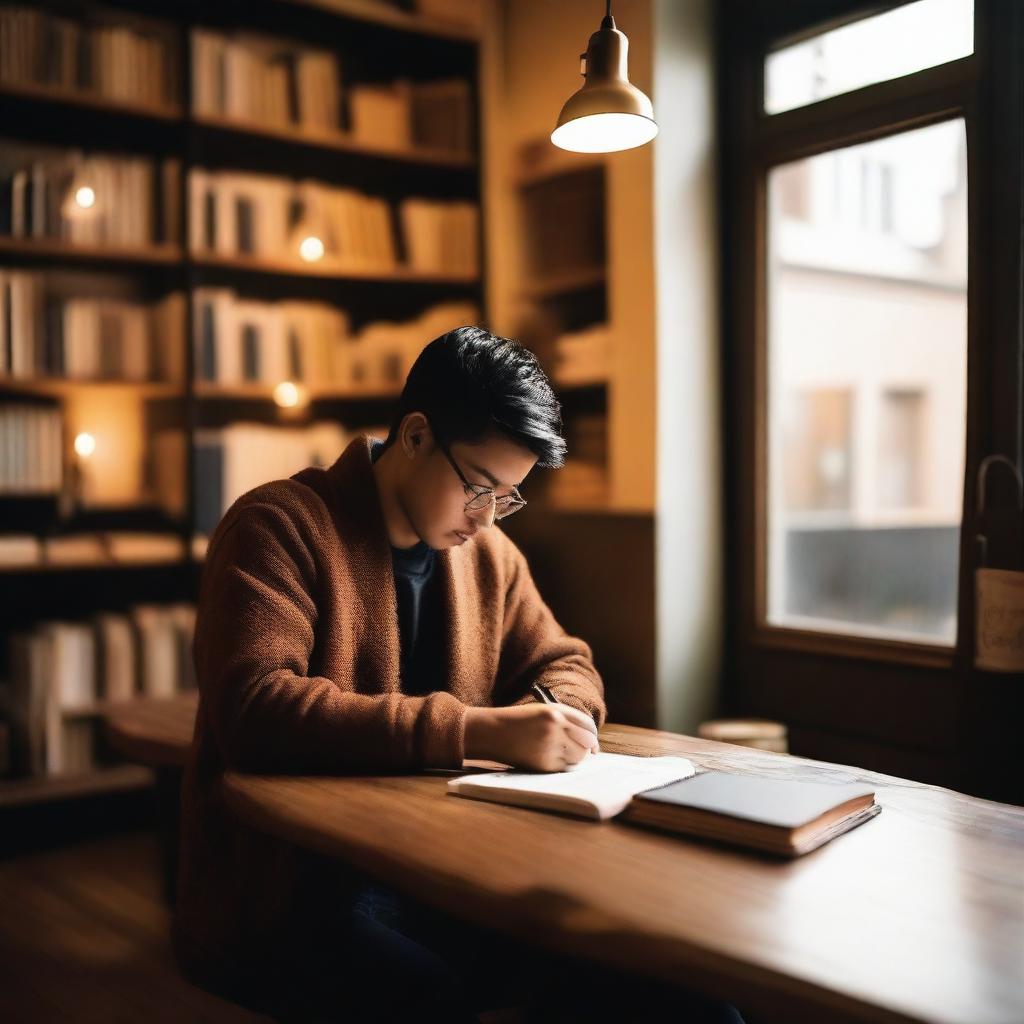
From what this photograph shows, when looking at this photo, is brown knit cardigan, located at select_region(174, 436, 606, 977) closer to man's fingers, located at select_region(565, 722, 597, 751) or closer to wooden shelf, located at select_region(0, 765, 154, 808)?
man's fingers, located at select_region(565, 722, 597, 751)

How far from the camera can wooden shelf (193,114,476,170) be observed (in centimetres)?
355

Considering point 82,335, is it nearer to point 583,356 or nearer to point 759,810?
point 583,356

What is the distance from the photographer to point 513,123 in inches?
154

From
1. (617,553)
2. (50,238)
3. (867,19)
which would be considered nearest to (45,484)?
(50,238)

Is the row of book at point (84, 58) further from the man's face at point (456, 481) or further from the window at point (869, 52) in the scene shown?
the man's face at point (456, 481)

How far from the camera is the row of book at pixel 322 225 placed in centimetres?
353

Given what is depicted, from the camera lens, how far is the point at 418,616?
5.76ft

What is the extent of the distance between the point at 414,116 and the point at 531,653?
281cm

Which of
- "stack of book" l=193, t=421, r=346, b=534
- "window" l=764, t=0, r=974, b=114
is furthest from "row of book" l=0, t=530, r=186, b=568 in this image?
"window" l=764, t=0, r=974, b=114

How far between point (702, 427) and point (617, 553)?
0.50m

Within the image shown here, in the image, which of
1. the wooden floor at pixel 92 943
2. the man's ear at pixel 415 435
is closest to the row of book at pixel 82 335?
the wooden floor at pixel 92 943

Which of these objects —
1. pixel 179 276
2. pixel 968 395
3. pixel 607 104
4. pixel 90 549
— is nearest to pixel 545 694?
Result: pixel 607 104

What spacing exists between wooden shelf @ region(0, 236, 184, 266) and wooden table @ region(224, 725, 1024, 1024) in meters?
2.46

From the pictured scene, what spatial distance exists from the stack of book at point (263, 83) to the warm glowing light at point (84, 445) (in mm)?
1144
